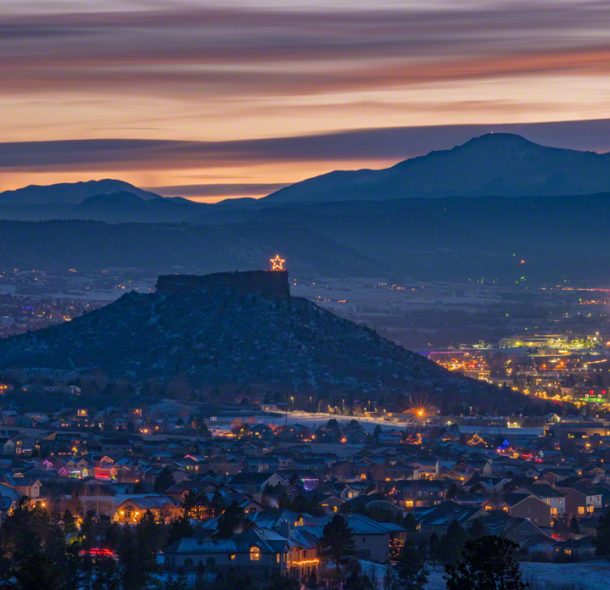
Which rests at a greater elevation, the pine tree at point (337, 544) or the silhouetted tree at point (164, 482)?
the pine tree at point (337, 544)

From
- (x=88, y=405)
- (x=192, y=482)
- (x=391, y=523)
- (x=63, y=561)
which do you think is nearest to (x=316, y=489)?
(x=192, y=482)

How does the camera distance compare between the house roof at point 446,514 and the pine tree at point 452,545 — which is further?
the house roof at point 446,514

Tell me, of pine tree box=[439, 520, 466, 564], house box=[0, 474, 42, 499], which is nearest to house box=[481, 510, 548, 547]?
pine tree box=[439, 520, 466, 564]

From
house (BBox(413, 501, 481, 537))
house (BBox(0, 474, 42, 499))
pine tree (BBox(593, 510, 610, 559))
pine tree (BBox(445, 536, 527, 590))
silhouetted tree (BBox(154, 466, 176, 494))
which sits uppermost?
pine tree (BBox(445, 536, 527, 590))

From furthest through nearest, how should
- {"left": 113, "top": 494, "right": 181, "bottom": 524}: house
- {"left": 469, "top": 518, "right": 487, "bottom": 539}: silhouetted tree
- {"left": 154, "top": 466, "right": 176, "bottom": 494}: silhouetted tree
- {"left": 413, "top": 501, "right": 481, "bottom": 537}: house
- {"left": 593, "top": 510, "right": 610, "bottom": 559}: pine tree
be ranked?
{"left": 154, "top": 466, "right": 176, "bottom": 494}: silhouetted tree < {"left": 113, "top": 494, "right": 181, "bottom": 524}: house < {"left": 413, "top": 501, "right": 481, "bottom": 537}: house < {"left": 593, "top": 510, "right": 610, "bottom": 559}: pine tree < {"left": 469, "top": 518, "right": 487, "bottom": 539}: silhouetted tree

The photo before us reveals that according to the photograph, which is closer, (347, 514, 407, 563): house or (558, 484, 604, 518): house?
(347, 514, 407, 563): house

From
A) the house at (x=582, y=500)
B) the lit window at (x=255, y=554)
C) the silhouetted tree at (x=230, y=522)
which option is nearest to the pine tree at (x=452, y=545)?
the lit window at (x=255, y=554)

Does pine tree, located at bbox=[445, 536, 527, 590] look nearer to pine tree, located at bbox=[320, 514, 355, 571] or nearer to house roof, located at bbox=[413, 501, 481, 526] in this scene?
pine tree, located at bbox=[320, 514, 355, 571]

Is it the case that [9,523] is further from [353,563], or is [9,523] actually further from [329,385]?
[329,385]

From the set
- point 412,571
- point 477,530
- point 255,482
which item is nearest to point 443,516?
point 477,530

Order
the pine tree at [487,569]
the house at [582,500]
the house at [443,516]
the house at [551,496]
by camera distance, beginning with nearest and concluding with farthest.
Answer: the pine tree at [487,569]
the house at [443,516]
the house at [551,496]
the house at [582,500]

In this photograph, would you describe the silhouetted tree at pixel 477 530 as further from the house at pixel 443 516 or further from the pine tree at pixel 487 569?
the pine tree at pixel 487 569
